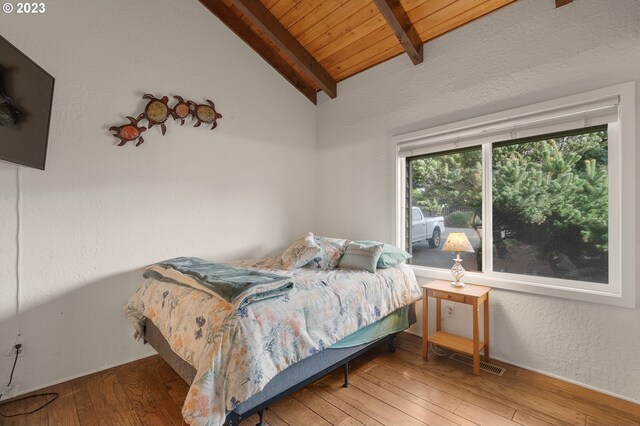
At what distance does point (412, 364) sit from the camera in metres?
2.45

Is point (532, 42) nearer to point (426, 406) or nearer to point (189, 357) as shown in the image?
point (426, 406)

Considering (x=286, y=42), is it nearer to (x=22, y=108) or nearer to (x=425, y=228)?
(x=22, y=108)

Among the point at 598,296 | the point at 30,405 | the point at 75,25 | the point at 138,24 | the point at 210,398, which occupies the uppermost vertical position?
the point at 138,24

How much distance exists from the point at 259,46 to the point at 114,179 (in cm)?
→ 210

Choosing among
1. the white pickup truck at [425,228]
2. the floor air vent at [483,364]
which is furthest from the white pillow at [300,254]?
the floor air vent at [483,364]

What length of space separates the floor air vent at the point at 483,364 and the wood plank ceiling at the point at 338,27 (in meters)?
2.72

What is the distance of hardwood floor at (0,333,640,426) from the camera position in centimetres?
179

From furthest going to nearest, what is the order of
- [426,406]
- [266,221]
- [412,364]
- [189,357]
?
1. [266,221]
2. [412,364]
3. [426,406]
4. [189,357]

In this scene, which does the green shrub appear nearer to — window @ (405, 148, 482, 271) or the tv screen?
window @ (405, 148, 482, 271)

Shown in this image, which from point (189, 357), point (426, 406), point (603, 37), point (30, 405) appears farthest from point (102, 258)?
point (603, 37)

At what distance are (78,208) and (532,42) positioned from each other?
3.72m

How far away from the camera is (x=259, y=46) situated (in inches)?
133

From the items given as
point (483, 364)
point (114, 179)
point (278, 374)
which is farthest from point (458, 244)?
point (114, 179)

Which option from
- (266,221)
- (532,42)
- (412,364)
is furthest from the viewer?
(266,221)
